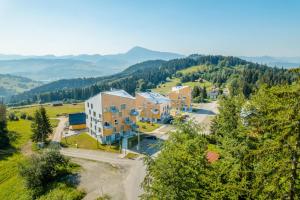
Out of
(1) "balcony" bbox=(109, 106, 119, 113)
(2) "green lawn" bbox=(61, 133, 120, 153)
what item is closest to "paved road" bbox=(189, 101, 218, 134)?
(1) "balcony" bbox=(109, 106, 119, 113)

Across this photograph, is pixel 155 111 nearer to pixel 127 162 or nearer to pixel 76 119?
pixel 76 119

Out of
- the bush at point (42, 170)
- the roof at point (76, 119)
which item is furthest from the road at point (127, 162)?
the bush at point (42, 170)

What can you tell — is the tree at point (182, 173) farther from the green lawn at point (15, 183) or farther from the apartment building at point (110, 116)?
the apartment building at point (110, 116)

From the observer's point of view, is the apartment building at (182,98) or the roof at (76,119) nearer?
the roof at (76,119)

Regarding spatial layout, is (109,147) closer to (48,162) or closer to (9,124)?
(48,162)

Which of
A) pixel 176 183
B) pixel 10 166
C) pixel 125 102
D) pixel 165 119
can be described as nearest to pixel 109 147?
pixel 125 102

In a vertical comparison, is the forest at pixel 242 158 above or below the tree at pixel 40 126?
above
